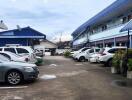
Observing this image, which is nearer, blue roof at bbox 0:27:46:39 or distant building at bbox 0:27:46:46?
distant building at bbox 0:27:46:46

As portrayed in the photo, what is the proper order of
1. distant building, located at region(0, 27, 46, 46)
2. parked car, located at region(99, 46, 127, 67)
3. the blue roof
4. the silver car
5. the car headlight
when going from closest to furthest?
the silver car
the car headlight
parked car, located at region(99, 46, 127, 67)
distant building, located at region(0, 27, 46, 46)
the blue roof

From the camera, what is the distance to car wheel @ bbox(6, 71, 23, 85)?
1427 cm

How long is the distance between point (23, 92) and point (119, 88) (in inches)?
153

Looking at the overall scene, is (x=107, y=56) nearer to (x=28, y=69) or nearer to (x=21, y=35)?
(x=28, y=69)

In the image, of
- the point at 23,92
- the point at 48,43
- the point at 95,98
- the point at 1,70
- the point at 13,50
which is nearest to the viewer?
the point at 95,98

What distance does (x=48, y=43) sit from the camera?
9369 centimetres

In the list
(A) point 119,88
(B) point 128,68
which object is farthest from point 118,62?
(A) point 119,88

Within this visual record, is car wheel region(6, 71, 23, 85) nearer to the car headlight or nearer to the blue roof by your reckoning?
the car headlight

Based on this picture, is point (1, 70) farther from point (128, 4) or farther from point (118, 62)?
point (128, 4)

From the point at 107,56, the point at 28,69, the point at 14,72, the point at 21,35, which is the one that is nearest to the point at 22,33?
the point at 21,35

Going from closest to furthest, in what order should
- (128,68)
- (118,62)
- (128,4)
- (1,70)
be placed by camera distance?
(1,70)
(128,68)
(118,62)
(128,4)

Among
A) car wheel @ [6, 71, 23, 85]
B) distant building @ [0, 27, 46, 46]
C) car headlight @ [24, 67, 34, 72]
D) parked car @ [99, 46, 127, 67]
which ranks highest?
distant building @ [0, 27, 46, 46]

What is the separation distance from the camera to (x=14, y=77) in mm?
14320

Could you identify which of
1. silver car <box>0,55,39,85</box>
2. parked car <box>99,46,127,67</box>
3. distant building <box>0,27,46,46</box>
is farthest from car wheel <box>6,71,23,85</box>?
distant building <box>0,27,46,46</box>
